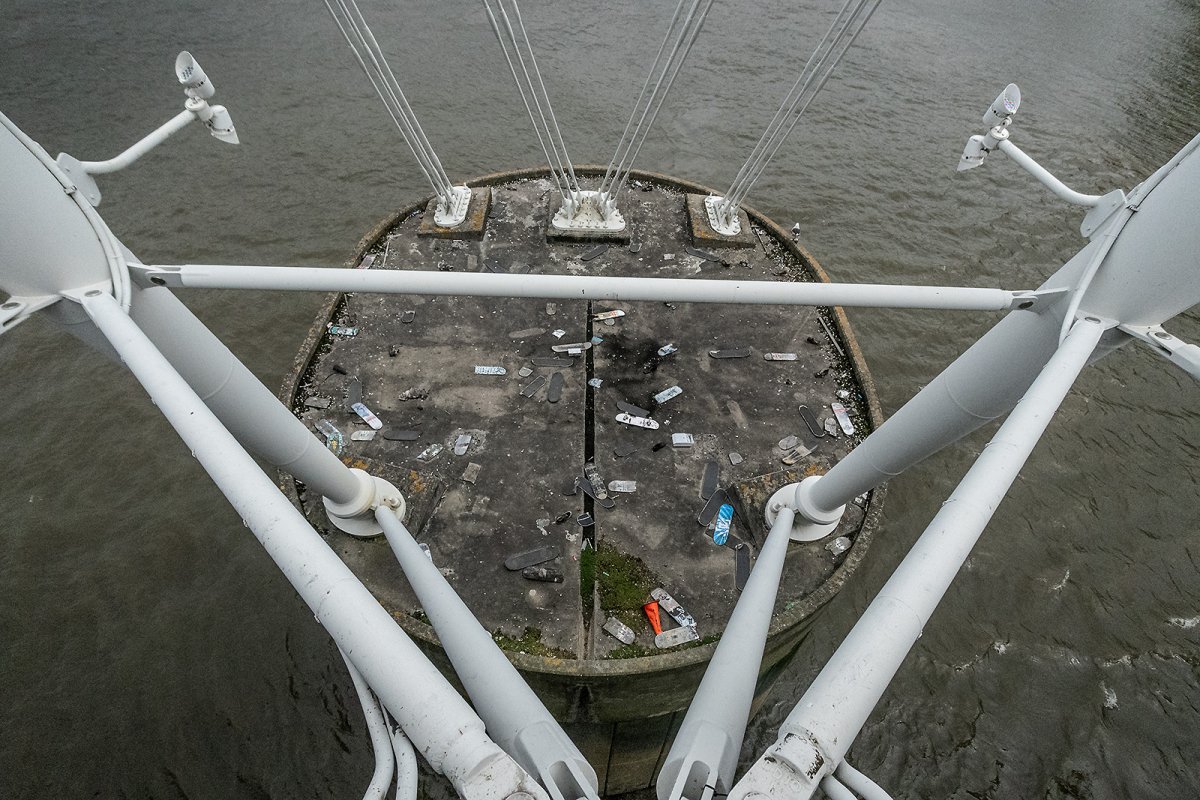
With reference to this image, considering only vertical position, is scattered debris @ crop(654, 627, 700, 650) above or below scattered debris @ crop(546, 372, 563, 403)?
below

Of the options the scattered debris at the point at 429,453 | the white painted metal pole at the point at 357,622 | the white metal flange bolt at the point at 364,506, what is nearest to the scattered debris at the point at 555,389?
the scattered debris at the point at 429,453

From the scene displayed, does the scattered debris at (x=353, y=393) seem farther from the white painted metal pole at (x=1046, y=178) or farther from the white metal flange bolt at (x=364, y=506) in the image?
the white painted metal pole at (x=1046, y=178)

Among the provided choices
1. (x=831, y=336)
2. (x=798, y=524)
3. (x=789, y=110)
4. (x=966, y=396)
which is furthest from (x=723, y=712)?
(x=789, y=110)

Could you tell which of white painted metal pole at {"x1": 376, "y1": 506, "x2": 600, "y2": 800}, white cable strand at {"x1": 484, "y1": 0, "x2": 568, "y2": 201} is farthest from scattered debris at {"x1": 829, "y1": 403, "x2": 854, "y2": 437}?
white painted metal pole at {"x1": 376, "y1": 506, "x2": 600, "y2": 800}

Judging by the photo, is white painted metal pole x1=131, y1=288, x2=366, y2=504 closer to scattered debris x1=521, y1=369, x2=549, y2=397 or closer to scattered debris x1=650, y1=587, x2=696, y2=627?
scattered debris x1=521, y1=369, x2=549, y2=397

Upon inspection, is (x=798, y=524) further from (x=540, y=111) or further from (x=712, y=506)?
(x=540, y=111)
